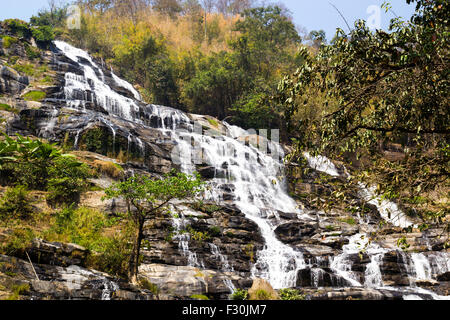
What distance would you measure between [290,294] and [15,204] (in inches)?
357

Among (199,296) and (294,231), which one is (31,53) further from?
(199,296)

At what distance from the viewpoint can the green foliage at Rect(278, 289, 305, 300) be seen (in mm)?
11062

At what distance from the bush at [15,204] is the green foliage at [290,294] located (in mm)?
8485

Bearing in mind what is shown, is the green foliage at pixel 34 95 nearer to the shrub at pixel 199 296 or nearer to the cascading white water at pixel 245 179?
the cascading white water at pixel 245 179

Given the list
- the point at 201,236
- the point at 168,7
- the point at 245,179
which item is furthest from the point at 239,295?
the point at 168,7

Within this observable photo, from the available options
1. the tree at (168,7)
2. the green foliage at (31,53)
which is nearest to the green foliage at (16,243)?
the green foliage at (31,53)

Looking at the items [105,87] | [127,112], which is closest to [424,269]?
[127,112]

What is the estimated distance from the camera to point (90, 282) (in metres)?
8.94

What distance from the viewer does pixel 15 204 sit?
→ 11984mm

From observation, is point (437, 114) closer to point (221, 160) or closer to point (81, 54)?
point (221, 160)

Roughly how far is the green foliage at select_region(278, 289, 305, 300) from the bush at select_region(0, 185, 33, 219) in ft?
27.8

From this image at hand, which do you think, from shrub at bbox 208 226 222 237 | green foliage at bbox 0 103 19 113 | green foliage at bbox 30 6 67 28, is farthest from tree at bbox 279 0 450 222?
green foliage at bbox 30 6 67 28

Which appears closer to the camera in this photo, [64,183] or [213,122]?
[64,183]

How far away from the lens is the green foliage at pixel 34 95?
2279cm
